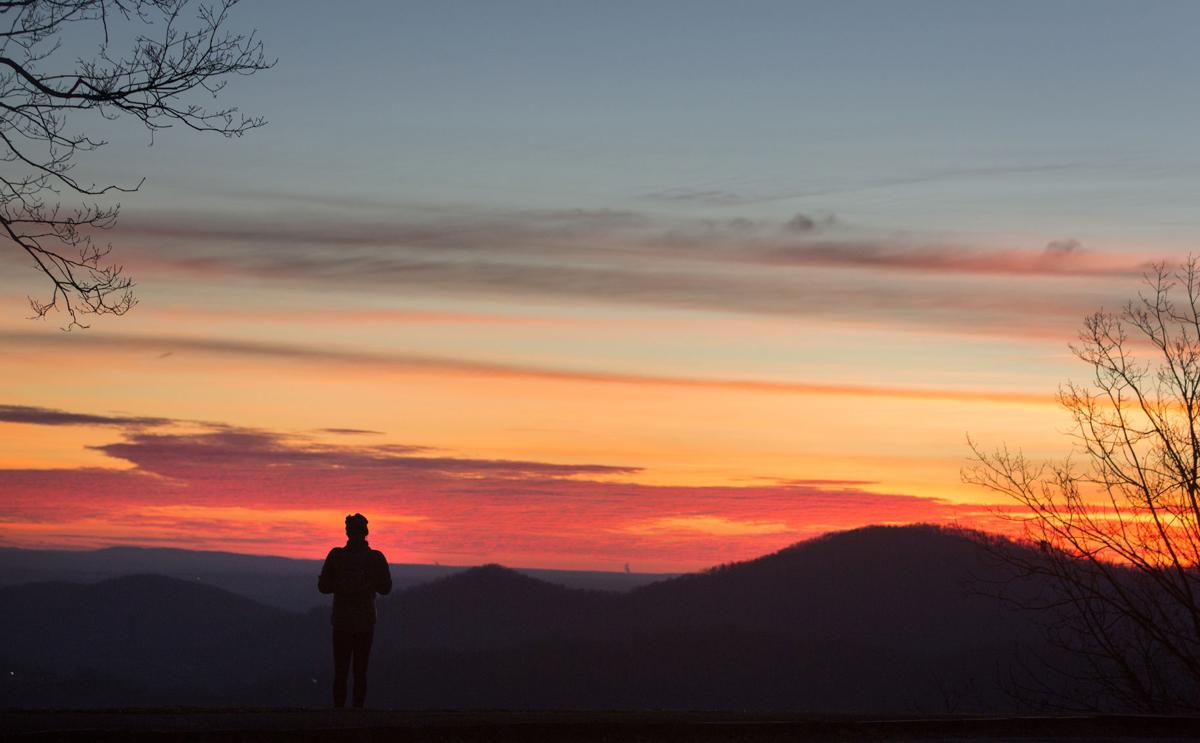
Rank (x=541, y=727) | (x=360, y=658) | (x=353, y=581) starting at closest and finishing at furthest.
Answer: (x=541, y=727) → (x=353, y=581) → (x=360, y=658)

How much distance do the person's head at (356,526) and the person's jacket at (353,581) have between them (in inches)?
3.0

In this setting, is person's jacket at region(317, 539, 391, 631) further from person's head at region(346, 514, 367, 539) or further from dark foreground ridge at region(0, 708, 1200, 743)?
dark foreground ridge at region(0, 708, 1200, 743)

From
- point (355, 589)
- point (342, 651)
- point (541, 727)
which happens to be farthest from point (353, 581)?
point (541, 727)

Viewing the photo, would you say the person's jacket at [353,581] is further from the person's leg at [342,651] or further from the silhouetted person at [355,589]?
the person's leg at [342,651]

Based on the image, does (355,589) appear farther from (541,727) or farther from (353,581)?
(541,727)

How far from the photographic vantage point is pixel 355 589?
1586 cm

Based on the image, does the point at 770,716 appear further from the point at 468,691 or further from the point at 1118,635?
the point at 468,691

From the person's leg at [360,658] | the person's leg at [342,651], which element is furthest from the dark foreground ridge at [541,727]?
the person's leg at [342,651]

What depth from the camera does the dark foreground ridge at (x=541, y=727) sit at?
37.7ft

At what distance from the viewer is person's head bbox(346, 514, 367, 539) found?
1589 cm

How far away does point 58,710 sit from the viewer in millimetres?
13531

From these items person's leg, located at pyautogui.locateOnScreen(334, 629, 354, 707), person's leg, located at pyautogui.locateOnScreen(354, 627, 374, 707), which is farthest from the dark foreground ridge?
person's leg, located at pyautogui.locateOnScreen(334, 629, 354, 707)

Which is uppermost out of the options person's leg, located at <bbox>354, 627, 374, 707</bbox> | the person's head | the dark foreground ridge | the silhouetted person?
the person's head

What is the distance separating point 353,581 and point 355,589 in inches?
4.6
